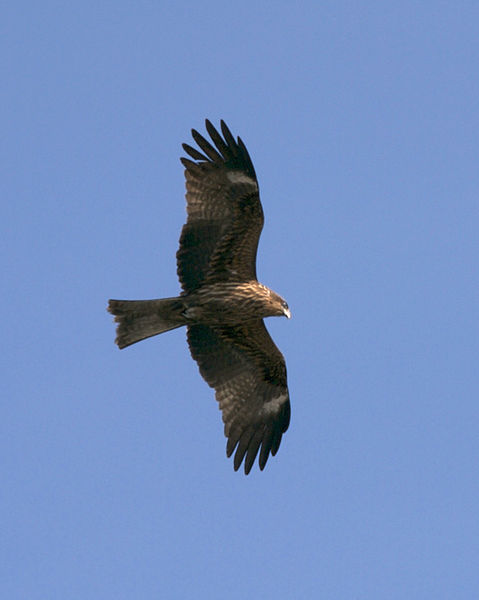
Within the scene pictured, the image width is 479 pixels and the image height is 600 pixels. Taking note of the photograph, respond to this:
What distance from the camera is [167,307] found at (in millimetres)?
14672

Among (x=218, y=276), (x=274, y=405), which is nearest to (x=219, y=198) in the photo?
(x=218, y=276)

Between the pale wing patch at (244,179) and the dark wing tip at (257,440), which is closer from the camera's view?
the pale wing patch at (244,179)

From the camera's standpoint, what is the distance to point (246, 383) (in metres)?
15.9

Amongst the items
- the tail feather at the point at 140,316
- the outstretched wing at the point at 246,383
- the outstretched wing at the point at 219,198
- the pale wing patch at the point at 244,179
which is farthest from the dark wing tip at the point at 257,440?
the pale wing patch at the point at 244,179

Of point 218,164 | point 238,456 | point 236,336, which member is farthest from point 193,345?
point 218,164

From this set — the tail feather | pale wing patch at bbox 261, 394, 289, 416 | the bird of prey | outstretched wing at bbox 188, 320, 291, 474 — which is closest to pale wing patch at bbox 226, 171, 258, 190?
the bird of prey

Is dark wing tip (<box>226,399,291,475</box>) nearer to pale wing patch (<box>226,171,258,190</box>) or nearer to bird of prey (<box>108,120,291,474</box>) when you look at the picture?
bird of prey (<box>108,120,291,474</box>)

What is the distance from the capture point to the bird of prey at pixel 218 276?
14453 millimetres

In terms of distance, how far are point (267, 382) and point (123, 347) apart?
2249 millimetres

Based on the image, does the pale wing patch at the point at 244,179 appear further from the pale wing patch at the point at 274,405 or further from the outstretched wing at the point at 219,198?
the pale wing patch at the point at 274,405

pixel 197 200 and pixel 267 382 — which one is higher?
pixel 197 200

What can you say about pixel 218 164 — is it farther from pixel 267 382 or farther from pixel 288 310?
pixel 267 382

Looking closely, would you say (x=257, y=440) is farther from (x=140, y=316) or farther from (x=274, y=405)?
(x=140, y=316)

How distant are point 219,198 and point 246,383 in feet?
9.16
